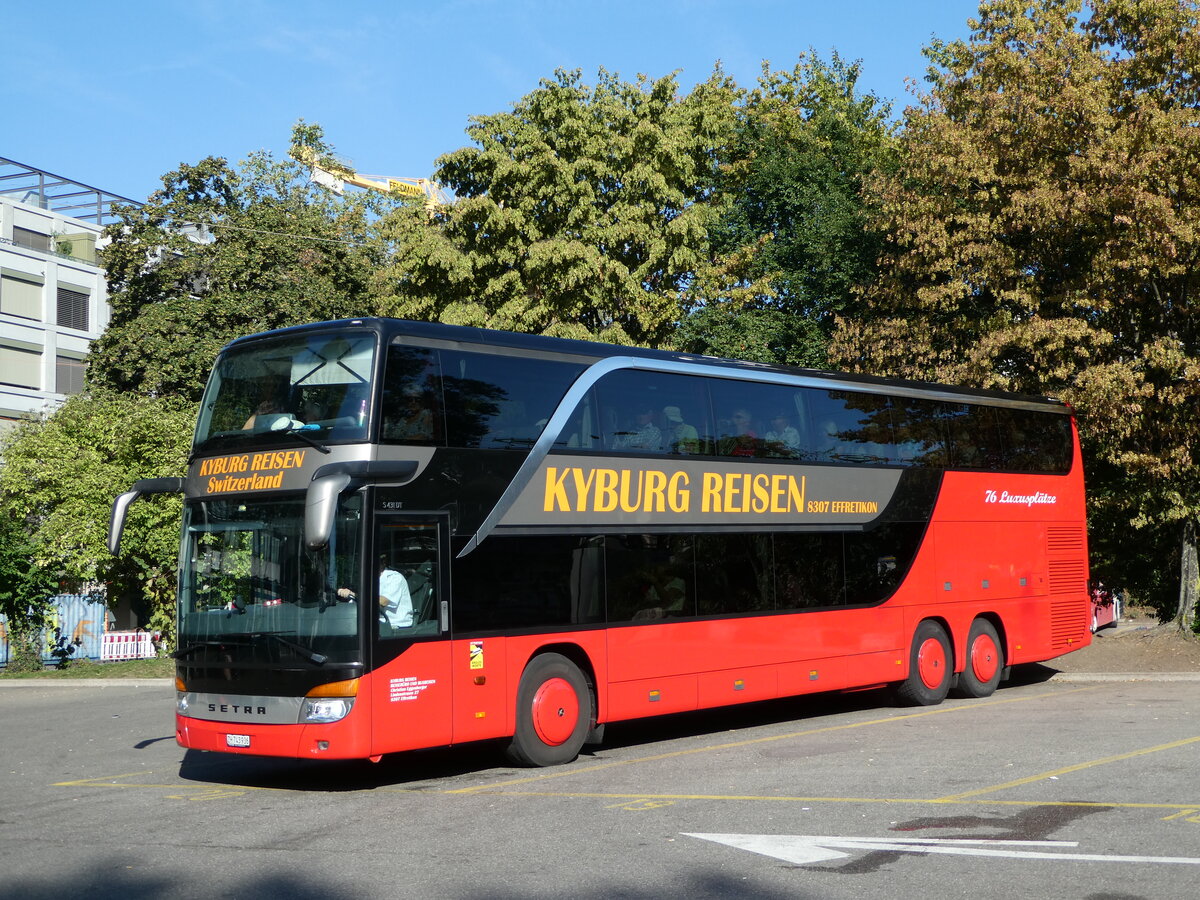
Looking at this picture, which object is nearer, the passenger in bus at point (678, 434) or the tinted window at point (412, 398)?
the tinted window at point (412, 398)

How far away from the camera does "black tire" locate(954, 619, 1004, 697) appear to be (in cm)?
1878

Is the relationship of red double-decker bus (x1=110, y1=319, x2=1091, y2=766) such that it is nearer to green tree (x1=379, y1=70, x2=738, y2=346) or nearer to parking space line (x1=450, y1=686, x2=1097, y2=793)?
parking space line (x1=450, y1=686, x2=1097, y2=793)

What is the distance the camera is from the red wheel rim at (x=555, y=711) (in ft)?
42.4

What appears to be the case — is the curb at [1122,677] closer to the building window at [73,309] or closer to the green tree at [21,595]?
the green tree at [21,595]

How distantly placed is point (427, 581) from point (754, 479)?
501 centimetres

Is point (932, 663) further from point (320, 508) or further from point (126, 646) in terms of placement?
point (126, 646)

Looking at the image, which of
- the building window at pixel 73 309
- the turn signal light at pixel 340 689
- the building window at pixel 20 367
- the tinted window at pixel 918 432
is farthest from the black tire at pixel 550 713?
the building window at pixel 73 309

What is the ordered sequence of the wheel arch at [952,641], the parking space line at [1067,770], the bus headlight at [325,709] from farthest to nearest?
the wheel arch at [952,641] < the bus headlight at [325,709] < the parking space line at [1067,770]

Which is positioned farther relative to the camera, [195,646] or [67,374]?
[67,374]

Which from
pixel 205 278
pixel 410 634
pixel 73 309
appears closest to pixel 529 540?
pixel 410 634

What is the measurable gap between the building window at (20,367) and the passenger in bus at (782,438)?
43088 mm

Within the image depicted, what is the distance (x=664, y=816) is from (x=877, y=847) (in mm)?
1886

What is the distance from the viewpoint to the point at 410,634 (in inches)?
462

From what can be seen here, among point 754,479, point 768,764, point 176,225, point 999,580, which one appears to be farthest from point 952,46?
point 176,225
